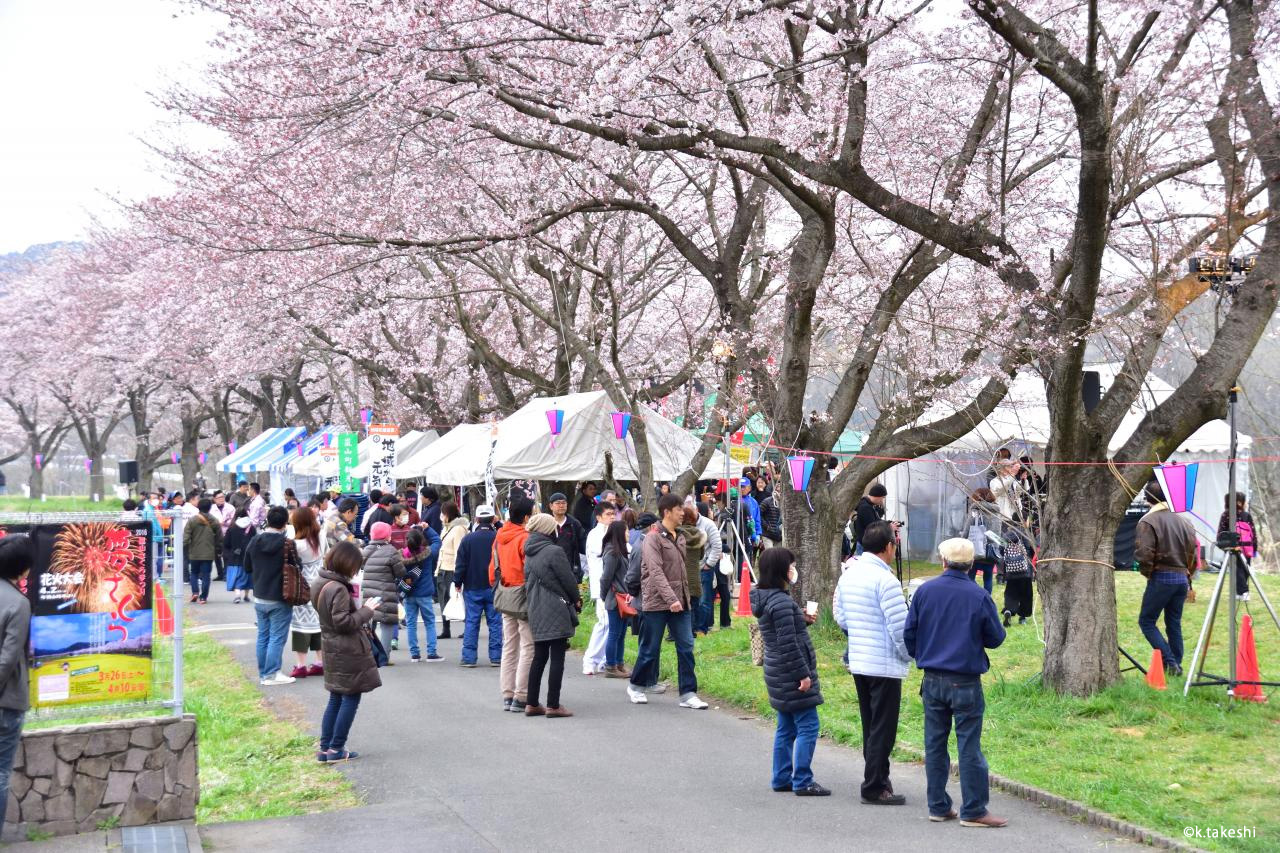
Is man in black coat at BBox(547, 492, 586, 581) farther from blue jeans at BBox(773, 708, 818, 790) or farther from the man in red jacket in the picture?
blue jeans at BBox(773, 708, 818, 790)

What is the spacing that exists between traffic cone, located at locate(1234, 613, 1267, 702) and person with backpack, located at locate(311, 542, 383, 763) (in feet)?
22.5

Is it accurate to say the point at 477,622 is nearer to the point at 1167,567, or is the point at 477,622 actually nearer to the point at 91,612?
the point at 91,612

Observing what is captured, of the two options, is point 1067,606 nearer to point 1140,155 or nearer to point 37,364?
point 1140,155

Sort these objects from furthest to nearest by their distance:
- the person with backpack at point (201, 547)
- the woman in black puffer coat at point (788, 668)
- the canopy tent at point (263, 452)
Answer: the canopy tent at point (263, 452) → the person with backpack at point (201, 547) → the woman in black puffer coat at point (788, 668)

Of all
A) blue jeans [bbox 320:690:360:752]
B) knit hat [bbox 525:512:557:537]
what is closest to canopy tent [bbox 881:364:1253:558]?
knit hat [bbox 525:512:557:537]

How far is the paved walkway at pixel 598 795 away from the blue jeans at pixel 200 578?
36.1 ft

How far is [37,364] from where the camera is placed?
48156 mm

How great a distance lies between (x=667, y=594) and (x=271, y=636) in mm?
4662

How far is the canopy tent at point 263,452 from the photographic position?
35322 mm

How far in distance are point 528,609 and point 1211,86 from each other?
8.01 m

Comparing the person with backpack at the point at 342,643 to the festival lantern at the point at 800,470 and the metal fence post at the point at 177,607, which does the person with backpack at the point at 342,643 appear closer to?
the metal fence post at the point at 177,607

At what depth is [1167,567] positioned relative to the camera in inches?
408

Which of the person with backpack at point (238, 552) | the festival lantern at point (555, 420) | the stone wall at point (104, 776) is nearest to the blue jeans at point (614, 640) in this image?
the stone wall at point (104, 776)

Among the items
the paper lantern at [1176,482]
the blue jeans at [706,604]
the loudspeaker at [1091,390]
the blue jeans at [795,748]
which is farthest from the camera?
the blue jeans at [706,604]
